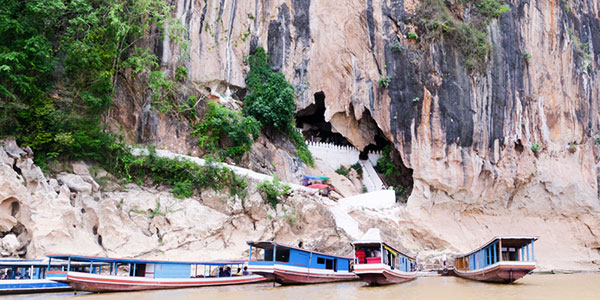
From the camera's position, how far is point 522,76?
27.9 meters

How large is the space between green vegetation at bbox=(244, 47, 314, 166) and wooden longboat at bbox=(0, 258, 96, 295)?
13274mm

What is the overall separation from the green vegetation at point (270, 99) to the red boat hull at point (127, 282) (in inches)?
441

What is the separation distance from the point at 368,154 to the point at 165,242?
16.4 m

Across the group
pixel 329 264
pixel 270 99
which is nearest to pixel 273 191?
pixel 329 264

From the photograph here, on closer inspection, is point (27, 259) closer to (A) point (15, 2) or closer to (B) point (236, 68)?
(A) point (15, 2)

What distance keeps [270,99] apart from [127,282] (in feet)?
46.6

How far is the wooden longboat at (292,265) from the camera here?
1559 centimetres

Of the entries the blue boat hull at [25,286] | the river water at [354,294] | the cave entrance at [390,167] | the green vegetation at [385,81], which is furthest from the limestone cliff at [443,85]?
the blue boat hull at [25,286]

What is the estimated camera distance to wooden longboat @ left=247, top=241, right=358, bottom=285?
15.6 m

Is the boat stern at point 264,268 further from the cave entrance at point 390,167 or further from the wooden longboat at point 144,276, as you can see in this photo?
the cave entrance at point 390,167

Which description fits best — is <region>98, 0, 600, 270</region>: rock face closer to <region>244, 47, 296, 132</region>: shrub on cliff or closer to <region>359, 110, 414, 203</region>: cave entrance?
<region>244, 47, 296, 132</region>: shrub on cliff

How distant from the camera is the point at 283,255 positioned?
16.2m

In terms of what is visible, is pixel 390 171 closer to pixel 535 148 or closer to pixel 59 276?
pixel 535 148

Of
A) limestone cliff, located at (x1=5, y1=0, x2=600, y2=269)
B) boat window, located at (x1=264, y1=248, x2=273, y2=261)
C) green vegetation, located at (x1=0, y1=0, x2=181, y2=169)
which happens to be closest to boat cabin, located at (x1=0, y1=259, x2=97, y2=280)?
green vegetation, located at (x1=0, y1=0, x2=181, y2=169)
